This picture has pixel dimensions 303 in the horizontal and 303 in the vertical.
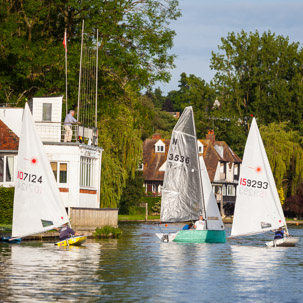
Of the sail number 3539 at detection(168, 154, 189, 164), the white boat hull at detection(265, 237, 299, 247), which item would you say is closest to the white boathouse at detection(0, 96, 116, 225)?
the sail number 3539 at detection(168, 154, 189, 164)

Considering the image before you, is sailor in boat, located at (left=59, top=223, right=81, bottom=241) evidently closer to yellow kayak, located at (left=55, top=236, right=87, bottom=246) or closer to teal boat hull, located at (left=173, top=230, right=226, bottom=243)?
yellow kayak, located at (left=55, top=236, right=87, bottom=246)

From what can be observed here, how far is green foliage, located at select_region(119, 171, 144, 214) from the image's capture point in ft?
290

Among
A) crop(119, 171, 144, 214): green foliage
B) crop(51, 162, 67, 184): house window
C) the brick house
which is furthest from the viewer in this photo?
the brick house

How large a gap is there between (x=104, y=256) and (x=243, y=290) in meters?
11.2

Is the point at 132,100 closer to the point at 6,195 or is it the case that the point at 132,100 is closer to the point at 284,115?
the point at 6,195

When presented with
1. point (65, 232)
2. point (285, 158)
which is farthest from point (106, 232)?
point (285, 158)

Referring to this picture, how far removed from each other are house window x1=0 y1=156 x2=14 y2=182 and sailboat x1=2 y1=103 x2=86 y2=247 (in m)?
10.8

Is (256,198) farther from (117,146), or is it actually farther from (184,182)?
(117,146)

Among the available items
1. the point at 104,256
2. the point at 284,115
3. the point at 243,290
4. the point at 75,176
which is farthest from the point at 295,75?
the point at 243,290

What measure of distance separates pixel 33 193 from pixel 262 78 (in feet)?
278

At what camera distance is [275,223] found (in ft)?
143

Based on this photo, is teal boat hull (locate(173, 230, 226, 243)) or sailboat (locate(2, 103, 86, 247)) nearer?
sailboat (locate(2, 103, 86, 247))

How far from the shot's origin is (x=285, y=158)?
100m

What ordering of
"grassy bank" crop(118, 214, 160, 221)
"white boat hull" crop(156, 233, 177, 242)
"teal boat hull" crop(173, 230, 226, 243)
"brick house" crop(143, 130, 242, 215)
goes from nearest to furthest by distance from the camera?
1. "teal boat hull" crop(173, 230, 226, 243)
2. "white boat hull" crop(156, 233, 177, 242)
3. "grassy bank" crop(118, 214, 160, 221)
4. "brick house" crop(143, 130, 242, 215)
